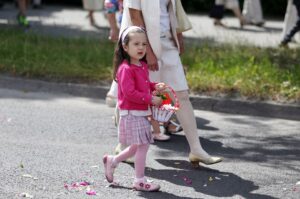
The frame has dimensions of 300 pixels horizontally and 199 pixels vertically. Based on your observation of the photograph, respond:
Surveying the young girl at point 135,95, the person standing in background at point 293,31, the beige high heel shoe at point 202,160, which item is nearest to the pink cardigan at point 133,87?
the young girl at point 135,95

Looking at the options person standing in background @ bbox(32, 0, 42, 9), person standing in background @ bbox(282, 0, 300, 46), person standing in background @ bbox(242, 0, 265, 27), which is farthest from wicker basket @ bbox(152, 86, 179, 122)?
person standing in background @ bbox(32, 0, 42, 9)

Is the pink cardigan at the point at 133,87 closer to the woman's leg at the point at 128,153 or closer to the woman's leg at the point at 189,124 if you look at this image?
the woman's leg at the point at 128,153

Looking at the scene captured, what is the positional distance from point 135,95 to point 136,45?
0.38 m

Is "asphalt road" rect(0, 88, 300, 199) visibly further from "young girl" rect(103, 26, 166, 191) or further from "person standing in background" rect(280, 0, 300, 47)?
"person standing in background" rect(280, 0, 300, 47)

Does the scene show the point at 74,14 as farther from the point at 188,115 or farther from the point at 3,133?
the point at 188,115

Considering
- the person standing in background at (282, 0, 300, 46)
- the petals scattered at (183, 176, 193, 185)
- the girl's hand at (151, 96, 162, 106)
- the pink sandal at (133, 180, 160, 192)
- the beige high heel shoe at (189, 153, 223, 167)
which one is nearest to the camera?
the girl's hand at (151, 96, 162, 106)

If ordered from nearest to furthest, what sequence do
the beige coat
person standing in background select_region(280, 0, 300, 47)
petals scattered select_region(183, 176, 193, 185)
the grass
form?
1. petals scattered select_region(183, 176, 193, 185)
2. the beige coat
3. the grass
4. person standing in background select_region(280, 0, 300, 47)

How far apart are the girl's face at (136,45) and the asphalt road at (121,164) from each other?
102 centimetres

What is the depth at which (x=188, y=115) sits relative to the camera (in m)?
7.11

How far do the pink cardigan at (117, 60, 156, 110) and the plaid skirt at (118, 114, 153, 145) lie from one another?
0.28ft

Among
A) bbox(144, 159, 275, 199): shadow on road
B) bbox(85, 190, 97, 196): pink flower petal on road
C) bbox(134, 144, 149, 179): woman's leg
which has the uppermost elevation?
bbox(134, 144, 149, 179): woman's leg

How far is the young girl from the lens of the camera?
6.21 m

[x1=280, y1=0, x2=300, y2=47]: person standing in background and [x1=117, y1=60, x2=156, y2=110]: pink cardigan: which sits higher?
[x1=117, y1=60, x2=156, y2=110]: pink cardigan

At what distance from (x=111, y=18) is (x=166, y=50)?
2403 mm
